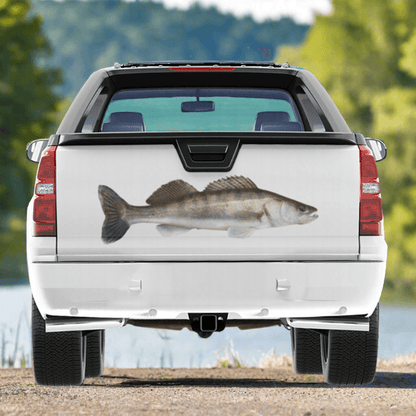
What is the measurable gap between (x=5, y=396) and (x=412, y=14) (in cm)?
2665

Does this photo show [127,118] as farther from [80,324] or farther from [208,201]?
[80,324]

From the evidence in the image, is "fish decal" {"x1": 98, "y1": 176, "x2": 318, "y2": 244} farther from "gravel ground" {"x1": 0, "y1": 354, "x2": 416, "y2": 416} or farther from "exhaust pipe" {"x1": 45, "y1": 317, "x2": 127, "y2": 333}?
"gravel ground" {"x1": 0, "y1": 354, "x2": 416, "y2": 416}

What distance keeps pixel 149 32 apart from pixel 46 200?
7312 inches

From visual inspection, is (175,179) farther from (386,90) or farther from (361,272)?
(386,90)

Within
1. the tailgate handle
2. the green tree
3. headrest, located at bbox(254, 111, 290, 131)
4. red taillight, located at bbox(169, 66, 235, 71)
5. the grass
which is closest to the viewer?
the tailgate handle

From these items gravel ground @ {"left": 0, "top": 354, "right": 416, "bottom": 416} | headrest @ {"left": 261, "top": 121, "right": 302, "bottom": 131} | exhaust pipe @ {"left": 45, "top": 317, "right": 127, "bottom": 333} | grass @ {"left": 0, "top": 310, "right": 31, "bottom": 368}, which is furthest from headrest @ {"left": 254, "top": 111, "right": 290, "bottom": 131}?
grass @ {"left": 0, "top": 310, "right": 31, "bottom": 368}

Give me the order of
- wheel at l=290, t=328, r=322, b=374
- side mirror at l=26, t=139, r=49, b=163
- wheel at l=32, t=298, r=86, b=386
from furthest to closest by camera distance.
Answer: wheel at l=290, t=328, r=322, b=374 → wheel at l=32, t=298, r=86, b=386 → side mirror at l=26, t=139, r=49, b=163

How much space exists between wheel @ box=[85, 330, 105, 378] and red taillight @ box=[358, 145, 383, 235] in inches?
118

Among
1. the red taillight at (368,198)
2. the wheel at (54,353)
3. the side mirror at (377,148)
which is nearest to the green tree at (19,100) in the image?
the wheel at (54,353)

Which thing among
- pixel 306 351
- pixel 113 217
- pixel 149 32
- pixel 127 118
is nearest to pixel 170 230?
pixel 113 217

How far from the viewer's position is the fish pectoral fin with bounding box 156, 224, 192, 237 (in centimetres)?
432

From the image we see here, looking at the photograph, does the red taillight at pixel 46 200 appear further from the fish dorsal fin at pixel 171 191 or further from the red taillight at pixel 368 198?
the red taillight at pixel 368 198

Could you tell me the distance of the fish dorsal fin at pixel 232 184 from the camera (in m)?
4.36

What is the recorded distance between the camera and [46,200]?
Answer: 439cm
